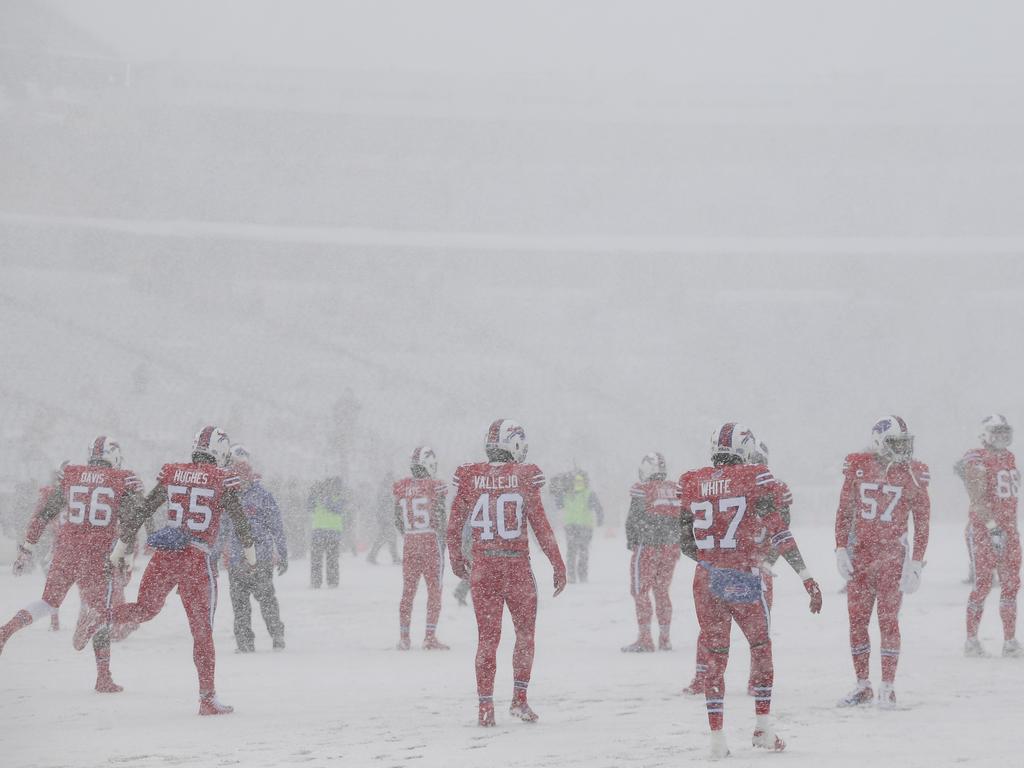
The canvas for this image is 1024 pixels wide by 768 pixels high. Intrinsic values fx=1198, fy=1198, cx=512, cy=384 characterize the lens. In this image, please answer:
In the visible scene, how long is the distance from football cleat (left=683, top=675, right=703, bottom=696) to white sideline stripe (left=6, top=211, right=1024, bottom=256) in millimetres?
47149

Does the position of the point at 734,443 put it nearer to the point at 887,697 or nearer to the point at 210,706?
the point at 887,697

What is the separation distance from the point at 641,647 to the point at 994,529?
3.02 m

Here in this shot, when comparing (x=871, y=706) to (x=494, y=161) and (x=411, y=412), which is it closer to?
(x=411, y=412)

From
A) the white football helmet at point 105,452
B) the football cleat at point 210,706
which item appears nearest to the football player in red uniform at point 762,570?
the football cleat at point 210,706

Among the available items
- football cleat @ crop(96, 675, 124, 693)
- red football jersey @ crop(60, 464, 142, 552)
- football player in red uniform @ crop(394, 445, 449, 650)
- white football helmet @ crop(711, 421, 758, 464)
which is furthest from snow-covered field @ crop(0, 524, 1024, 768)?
white football helmet @ crop(711, 421, 758, 464)

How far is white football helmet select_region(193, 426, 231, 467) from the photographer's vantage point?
7.10 meters

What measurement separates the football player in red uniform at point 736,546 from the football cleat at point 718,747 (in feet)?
0.78

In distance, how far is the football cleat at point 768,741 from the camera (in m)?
5.64

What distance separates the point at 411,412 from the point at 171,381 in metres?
7.82

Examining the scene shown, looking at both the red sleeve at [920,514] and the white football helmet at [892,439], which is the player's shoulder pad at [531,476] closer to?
the white football helmet at [892,439]

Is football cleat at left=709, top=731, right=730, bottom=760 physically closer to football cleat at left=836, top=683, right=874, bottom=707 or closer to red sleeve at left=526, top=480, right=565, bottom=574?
red sleeve at left=526, top=480, right=565, bottom=574

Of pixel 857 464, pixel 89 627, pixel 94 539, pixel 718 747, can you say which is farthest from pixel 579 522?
pixel 718 747

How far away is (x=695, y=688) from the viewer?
762cm

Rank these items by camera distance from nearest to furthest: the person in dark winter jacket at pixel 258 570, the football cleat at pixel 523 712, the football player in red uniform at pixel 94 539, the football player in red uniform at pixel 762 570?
1. the football player in red uniform at pixel 762 570
2. the football cleat at pixel 523 712
3. the football player in red uniform at pixel 94 539
4. the person in dark winter jacket at pixel 258 570
